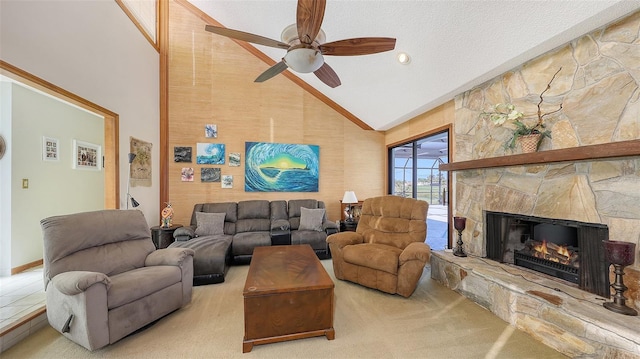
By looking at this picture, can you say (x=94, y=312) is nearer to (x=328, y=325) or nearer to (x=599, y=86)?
(x=328, y=325)

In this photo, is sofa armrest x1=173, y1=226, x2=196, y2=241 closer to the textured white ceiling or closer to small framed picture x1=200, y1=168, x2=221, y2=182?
small framed picture x1=200, y1=168, x2=221, y2=182

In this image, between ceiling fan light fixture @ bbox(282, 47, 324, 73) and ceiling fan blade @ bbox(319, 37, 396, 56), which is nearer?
ceiling fan light fixture @ bbox(282, 47, 324, 73)

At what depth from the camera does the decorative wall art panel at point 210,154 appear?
187 inches

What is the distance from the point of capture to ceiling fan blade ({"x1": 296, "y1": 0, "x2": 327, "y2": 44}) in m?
1.73

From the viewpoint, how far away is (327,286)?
191 cm

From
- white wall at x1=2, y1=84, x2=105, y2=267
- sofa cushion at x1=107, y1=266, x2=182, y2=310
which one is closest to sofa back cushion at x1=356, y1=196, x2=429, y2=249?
sofa cushion at x1=107, y1=266, x2=182, y2=310

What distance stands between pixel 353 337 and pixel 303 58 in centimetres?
240

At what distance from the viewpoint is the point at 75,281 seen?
5.59ft

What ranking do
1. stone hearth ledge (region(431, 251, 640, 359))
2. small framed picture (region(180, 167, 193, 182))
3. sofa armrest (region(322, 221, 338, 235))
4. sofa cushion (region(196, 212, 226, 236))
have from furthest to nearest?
1. small framed picture (region(180, 167, 193, 182))
2. sofa armrest (region(322, 221, 338, 235))
3. sofa cushion (region(196, 212, 226, 236))
4. stone hearth ledge (region(431, 251, 640, 359))

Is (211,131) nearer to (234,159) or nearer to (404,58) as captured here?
(234,159)

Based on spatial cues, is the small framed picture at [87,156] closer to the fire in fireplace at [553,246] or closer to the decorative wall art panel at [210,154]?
the decorative wall art panel at [210,154]

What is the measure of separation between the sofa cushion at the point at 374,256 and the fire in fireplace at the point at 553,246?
48.0 inches

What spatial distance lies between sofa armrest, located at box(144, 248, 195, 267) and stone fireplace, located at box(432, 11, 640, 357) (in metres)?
3.08

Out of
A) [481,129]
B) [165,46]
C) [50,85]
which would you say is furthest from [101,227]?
[481,129]
